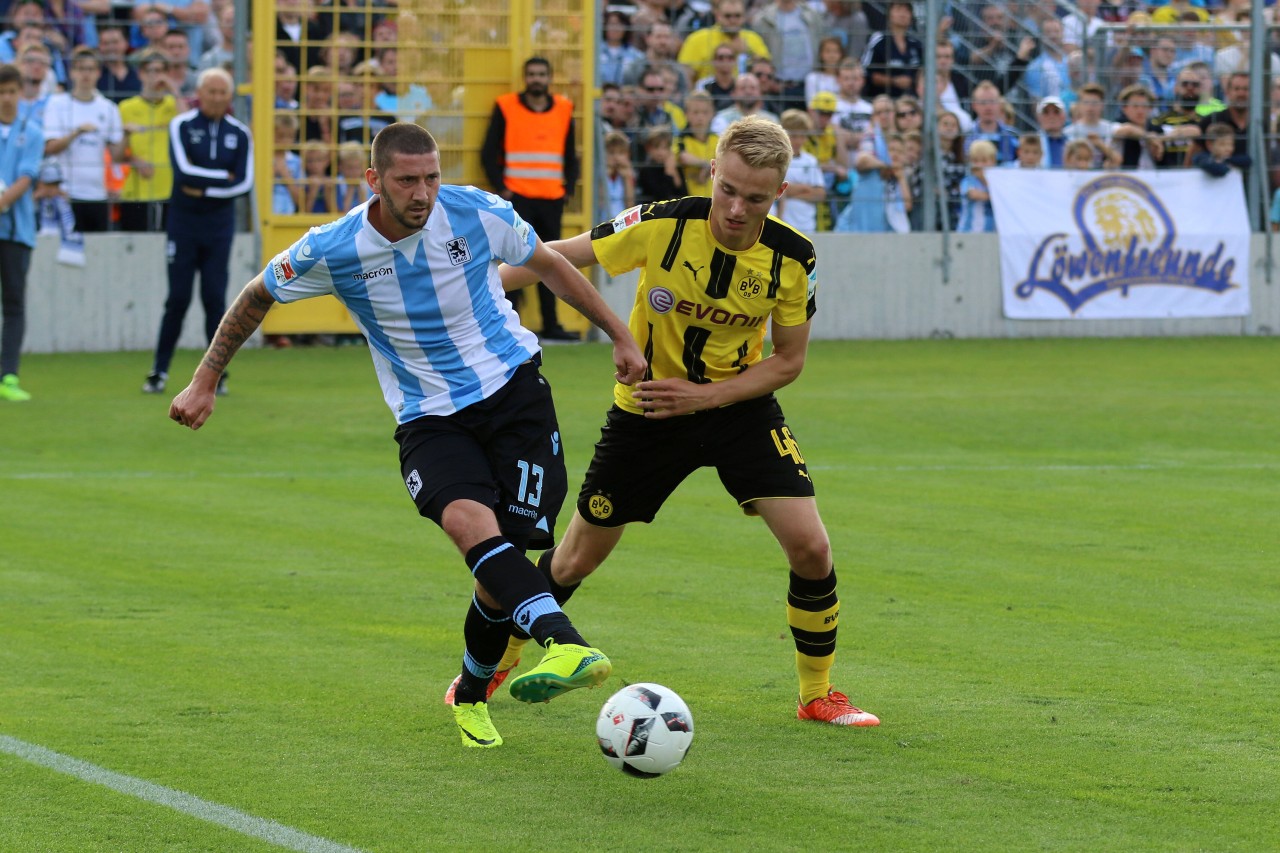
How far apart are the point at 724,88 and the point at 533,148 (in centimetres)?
216

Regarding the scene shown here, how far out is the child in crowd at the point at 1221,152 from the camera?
19391 millimetres

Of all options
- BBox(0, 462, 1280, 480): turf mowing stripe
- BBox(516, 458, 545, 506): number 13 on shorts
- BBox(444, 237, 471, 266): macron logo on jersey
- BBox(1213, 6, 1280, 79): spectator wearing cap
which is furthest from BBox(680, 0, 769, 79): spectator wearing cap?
BBox(516, 458, 545, 506): number 13 on shorts

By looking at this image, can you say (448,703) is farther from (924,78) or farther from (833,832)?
(924,78)

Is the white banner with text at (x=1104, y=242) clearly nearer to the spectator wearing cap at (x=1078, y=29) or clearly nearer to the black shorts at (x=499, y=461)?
the spectator wearing cap at (x=1078, y=29)

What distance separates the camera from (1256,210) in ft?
64.3

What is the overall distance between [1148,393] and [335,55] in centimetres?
818

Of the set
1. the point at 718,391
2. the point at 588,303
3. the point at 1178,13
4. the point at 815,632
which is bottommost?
the point at 815,632

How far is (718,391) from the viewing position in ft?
18.2

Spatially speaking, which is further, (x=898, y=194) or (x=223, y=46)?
(x=898, y=194)

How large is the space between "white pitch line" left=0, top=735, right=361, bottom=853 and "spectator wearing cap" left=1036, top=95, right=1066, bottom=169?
15657mm

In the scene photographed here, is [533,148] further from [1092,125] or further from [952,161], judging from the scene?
[1092,125]

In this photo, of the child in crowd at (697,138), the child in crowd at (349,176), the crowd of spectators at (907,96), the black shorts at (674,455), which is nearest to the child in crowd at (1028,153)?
the crowd of spectators at (907,96)

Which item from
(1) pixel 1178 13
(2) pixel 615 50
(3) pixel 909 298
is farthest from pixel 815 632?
(1) pixel 1178 13

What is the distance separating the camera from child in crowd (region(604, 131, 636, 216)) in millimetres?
18125
